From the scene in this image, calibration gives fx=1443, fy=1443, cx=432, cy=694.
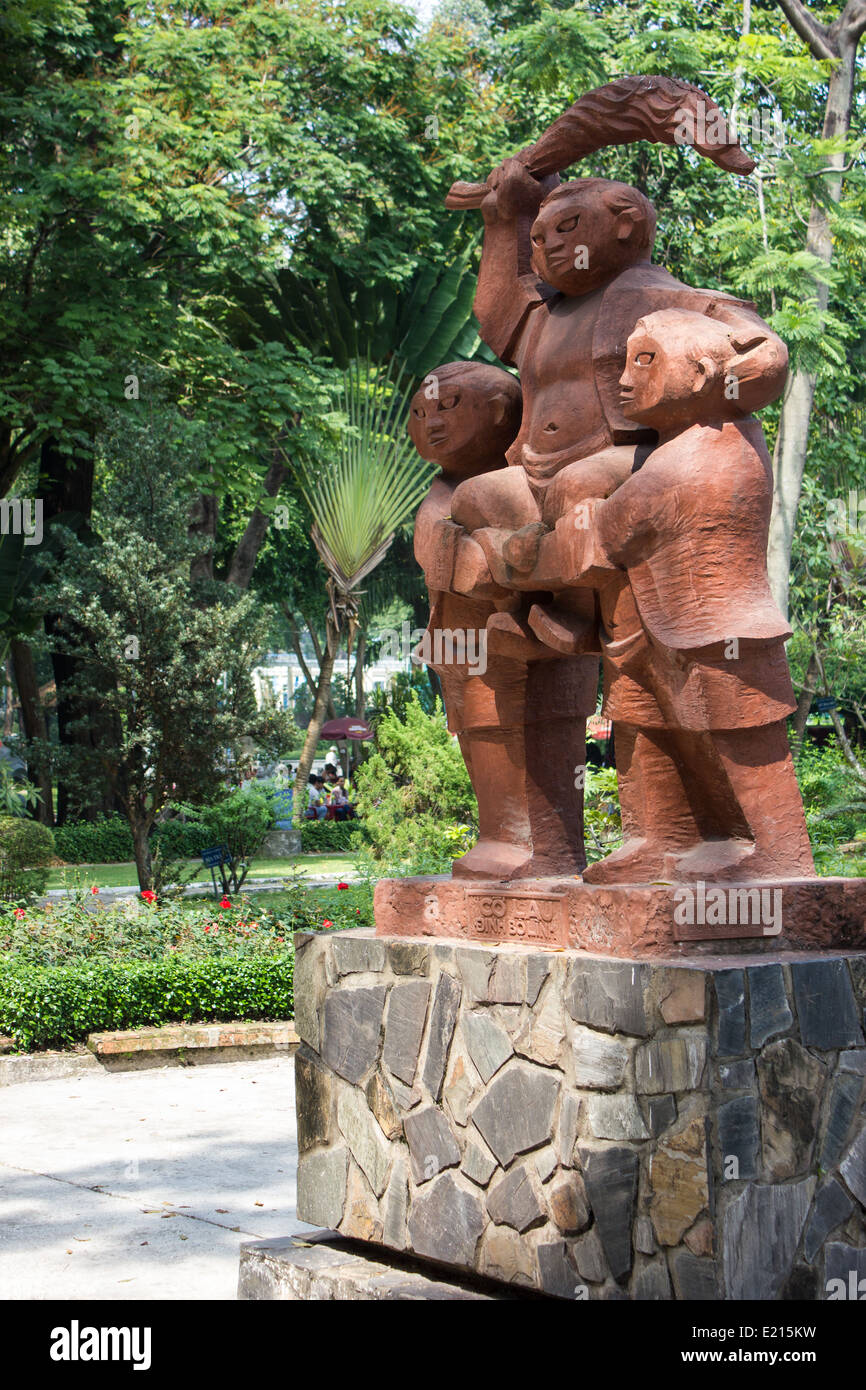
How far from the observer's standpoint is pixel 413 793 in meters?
14.1

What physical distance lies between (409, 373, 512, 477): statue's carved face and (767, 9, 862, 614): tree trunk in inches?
354

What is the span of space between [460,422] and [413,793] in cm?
948

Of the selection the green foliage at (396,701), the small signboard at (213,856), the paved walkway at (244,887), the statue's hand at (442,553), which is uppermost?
the statue's hand at (442,553)

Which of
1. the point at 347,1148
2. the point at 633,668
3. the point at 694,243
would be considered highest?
the point at 694,243

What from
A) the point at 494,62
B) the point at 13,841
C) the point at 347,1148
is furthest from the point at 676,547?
the point at 494,62

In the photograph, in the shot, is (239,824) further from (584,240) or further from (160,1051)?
(584,240)

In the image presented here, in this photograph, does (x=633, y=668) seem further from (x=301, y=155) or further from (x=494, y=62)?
(x=494, y=62)

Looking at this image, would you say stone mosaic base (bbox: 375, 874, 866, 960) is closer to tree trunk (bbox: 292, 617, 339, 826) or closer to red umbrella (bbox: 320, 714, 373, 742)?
tree trunk (bbox: 292, 617, 339, 826)

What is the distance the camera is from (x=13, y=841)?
13820mm

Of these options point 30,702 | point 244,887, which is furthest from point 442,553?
point 30,702

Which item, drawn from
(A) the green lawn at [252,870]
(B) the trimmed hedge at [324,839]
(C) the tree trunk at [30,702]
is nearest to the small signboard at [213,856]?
(A) the green lawn at [252,870]

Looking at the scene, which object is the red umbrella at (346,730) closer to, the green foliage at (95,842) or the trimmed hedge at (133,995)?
the green foliage at (95,842)

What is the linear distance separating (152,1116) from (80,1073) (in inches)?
58.9

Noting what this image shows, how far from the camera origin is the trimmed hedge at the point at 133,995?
9.64 metres
